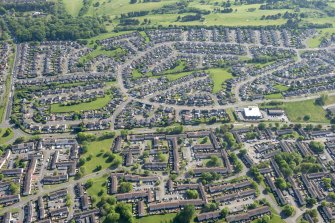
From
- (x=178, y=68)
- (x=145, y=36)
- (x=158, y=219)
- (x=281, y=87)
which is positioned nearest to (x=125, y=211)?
(x=158, y=219)

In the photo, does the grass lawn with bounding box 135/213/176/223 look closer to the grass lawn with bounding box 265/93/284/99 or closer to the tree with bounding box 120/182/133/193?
the tree with bounding box 120/182/133/193

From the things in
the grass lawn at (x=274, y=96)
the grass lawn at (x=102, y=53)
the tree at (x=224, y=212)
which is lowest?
the tree at (x=224, y=212)

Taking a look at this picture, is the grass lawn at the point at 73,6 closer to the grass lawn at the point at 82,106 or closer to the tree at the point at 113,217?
the grass lawn at the point at 82,106

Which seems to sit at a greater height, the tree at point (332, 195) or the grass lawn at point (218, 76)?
the grass lawn at point (218, 76)

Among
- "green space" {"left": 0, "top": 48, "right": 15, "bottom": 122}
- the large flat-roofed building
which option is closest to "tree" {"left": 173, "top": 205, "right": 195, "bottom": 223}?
the large flat-roofed building

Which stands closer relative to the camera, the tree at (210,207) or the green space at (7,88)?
the tree at (210,207)

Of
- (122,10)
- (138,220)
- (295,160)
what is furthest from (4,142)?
(122,10)

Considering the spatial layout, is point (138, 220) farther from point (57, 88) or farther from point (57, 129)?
point (57, 88)

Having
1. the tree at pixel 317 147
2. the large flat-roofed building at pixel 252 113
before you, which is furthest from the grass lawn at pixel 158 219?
the tree at pixel 317 147
